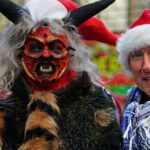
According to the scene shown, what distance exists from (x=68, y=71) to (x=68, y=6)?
18.7 inches

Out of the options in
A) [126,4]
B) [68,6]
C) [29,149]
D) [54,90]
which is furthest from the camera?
[126,4]

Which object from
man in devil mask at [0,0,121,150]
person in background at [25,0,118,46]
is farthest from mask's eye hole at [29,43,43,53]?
person in background at [25,0,118,46]

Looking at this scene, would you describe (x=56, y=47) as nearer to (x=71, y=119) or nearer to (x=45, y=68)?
(x=45, y=68)

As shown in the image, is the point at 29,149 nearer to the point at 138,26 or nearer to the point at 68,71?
the point at 68,71

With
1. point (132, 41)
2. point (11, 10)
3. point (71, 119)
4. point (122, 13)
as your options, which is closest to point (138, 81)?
point (132, 41)

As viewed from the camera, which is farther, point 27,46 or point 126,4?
point 126,4

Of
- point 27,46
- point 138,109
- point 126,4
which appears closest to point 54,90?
point 27,46

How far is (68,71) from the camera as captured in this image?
10.7ft

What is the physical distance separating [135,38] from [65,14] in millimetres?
504

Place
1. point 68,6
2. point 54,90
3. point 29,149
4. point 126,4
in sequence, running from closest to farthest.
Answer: point 29,149 < point 54,90 < point 68,6 < point 126,4

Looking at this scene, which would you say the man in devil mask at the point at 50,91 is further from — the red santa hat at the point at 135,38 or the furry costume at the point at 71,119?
the red santa hat at the point at 135,38

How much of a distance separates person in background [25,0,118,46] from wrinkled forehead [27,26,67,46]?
9 centimetres

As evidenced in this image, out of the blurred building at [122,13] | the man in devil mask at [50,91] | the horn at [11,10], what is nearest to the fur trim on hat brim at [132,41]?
the man in devil mask at [50,91]

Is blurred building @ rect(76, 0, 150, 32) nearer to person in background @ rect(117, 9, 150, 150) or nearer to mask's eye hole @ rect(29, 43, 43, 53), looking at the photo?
person in background @ rect(117, 9, 150, 150)
